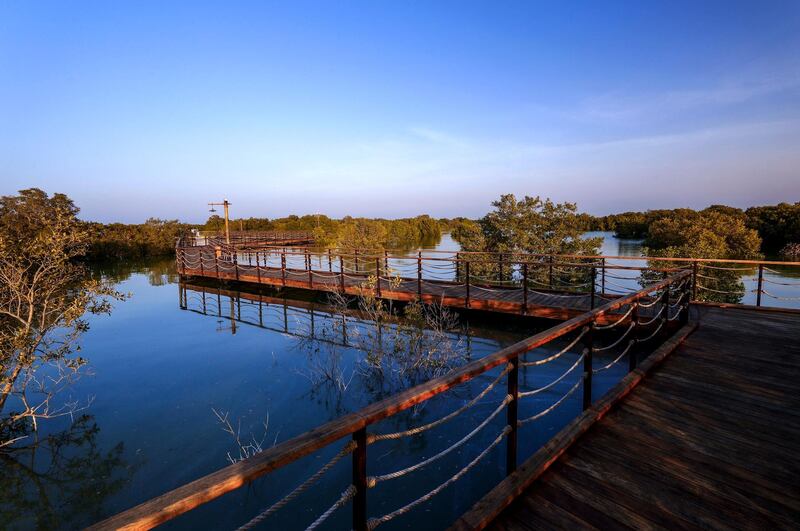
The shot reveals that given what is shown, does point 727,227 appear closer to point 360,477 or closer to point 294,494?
point 360,477

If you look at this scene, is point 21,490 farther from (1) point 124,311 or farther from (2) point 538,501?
(1) point 124,311

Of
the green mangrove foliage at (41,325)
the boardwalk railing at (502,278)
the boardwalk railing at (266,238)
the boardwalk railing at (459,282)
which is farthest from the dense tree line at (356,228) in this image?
the green mangrove foliage at (41,325)

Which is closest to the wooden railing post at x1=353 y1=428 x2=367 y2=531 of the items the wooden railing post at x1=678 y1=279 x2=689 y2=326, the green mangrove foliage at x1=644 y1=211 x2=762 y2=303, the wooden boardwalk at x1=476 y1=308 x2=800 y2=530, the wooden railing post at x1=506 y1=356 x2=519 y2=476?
the wooden boardwalk at x1=476 y1=308 x2=800 y2=530

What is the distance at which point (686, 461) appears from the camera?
8.46 feet

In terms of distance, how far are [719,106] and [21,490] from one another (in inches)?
746

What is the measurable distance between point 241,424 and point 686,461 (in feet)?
16.5

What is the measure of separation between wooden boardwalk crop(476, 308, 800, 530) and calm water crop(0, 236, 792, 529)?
158 cm

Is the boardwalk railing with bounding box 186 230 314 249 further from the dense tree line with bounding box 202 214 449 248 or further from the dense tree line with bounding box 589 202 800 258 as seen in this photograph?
the dense tree line with bounding box 589 202 800 258

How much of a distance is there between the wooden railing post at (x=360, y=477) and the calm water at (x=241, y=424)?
236cm

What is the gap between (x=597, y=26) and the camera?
35.1 ft

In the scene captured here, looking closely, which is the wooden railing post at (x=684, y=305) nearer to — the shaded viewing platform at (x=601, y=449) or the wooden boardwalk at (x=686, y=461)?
the shaded viewing platform at (x=601, y=449)

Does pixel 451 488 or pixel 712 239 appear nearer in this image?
pixel 451 488

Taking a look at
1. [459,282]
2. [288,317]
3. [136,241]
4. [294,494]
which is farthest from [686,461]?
[136,241]

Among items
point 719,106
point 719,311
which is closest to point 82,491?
point 719,311
